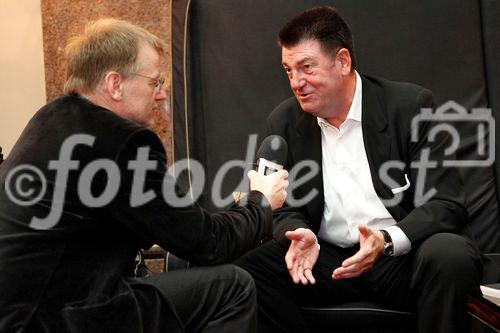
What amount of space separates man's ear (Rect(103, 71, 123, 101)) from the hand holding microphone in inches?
17.3

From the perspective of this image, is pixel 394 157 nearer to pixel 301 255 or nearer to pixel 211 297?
pixel 301 255

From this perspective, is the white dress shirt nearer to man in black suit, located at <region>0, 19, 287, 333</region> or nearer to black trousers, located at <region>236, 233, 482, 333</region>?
black trousers, located at <region>236, 233, 482, 333</region>

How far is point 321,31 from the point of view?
2523 millimetres

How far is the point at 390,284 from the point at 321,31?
88 cm

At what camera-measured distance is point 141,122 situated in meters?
1.95

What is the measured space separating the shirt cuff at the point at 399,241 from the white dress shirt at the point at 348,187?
0.12 m

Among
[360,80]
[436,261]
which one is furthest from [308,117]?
[436,261]

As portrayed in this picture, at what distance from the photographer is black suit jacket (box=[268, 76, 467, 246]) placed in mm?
2328

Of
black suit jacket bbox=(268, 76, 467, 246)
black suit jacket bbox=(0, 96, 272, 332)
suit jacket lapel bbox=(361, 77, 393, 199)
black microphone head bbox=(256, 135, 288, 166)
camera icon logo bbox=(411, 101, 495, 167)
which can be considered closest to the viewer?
black suit jacket bbox=(0, 96, 272, 332)

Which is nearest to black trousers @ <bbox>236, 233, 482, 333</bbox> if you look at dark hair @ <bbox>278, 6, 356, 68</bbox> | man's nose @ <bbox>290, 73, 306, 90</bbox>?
man's nose @ <bbox>290, 73, 306, 90</bbox>

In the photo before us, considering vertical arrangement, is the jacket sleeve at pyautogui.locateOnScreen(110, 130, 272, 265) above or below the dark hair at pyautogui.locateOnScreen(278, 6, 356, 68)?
below

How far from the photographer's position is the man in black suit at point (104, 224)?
1.71 metres

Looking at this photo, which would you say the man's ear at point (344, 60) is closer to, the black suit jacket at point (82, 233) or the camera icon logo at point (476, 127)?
the camera icon logo at point (476, 127)

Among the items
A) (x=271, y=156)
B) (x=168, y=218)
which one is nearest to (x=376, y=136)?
(x=271, y=156)
